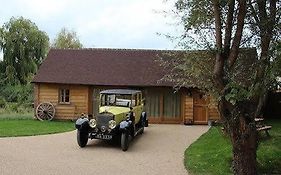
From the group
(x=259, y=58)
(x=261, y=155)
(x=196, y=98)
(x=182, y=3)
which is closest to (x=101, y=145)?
(x=261, y=155)

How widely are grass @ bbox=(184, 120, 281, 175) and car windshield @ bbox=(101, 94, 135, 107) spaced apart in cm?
340

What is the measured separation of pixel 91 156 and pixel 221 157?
4322 mm

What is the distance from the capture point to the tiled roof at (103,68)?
26.0 meters

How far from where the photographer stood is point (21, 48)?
40375mm

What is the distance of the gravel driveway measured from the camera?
A: 11977mm

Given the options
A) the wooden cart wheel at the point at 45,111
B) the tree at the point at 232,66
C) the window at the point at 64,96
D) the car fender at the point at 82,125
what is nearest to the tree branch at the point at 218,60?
the tree at the point at 232,66

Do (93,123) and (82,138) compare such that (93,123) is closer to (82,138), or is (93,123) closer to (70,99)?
(82,138)

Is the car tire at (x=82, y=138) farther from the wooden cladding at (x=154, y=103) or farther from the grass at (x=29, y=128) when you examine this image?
the wooden cladding at (x=154, y=103)

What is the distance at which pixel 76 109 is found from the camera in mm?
26078

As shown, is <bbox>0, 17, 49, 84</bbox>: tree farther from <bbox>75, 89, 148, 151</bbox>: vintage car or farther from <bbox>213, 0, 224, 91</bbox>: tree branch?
<bbox>213, 0, 224, 91</bbox>: tree branch

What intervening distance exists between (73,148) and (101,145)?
4.19 feet

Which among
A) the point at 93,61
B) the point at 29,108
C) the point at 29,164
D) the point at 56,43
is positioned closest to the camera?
the point at 29,164

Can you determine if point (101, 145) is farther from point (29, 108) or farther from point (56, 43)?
point (56, 43)

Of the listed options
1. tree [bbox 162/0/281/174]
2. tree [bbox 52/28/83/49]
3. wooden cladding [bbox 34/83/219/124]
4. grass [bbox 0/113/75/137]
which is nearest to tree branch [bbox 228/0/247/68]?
tree [bbox 162/0/281/174]
